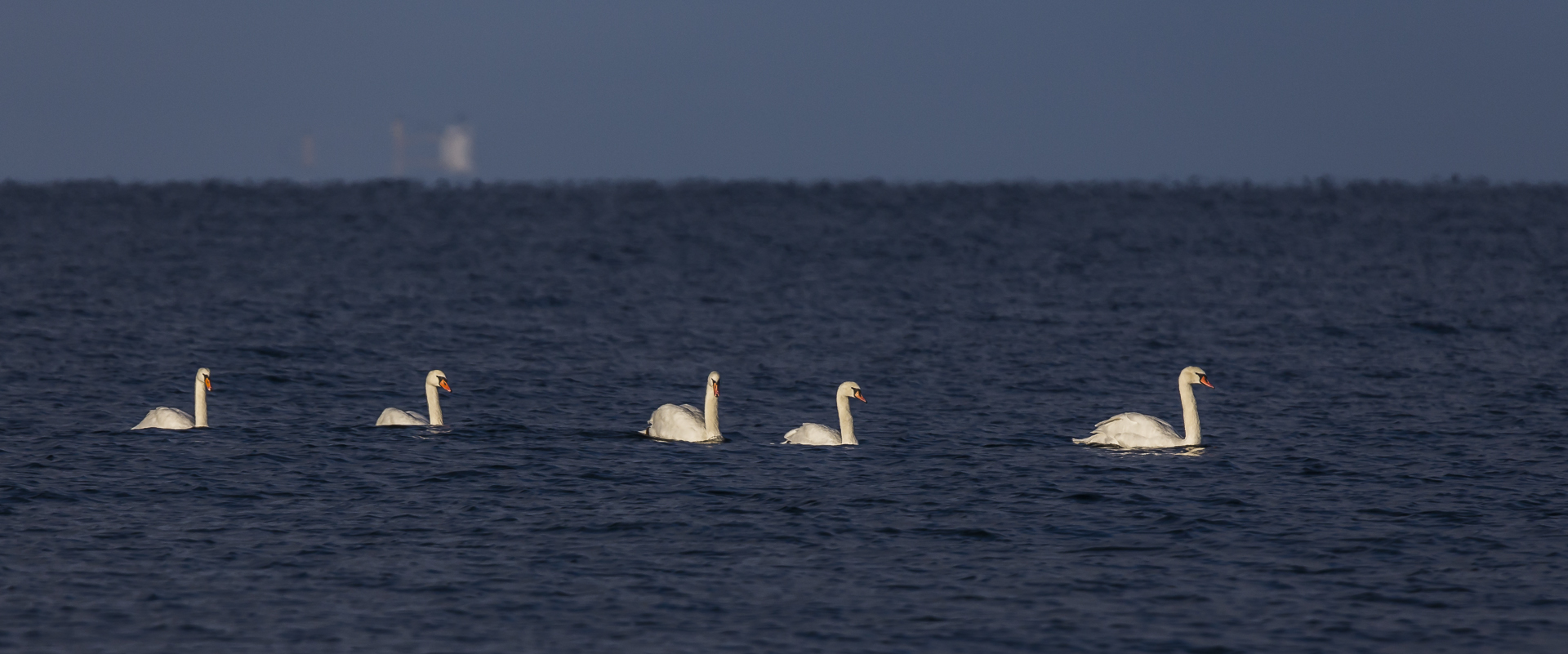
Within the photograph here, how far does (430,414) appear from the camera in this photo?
25.4 m

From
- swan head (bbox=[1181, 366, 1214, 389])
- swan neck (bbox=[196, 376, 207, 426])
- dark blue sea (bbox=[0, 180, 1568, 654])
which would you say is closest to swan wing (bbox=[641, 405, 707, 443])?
dark blue sea (bbox=[0, 180, 1568, 654])

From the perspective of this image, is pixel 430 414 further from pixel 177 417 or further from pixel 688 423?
pixel 688 423

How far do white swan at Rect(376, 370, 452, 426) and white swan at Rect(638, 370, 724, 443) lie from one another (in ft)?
10.0

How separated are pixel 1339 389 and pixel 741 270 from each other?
27.5 meters

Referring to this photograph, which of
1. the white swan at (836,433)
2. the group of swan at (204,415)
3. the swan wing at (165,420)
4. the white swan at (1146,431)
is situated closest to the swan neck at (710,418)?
the white swan at (836,433)

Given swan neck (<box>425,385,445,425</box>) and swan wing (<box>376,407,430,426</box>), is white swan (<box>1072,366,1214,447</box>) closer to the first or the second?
swan neck (<box>425,385,445,425</box>)

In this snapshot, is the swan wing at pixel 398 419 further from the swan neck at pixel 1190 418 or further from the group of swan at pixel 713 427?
the swan neck at pixel 1190 418

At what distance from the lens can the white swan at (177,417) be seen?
24250mm

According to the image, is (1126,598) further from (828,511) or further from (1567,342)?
(1567,342)

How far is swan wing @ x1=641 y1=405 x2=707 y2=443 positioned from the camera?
24.1m

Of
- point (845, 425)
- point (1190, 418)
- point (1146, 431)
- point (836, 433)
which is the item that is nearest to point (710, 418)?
point (836, 433)

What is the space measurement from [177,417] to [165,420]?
185 millimetres

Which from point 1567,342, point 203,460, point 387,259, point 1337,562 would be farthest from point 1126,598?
point 387,259

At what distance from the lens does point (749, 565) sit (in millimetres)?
17375
